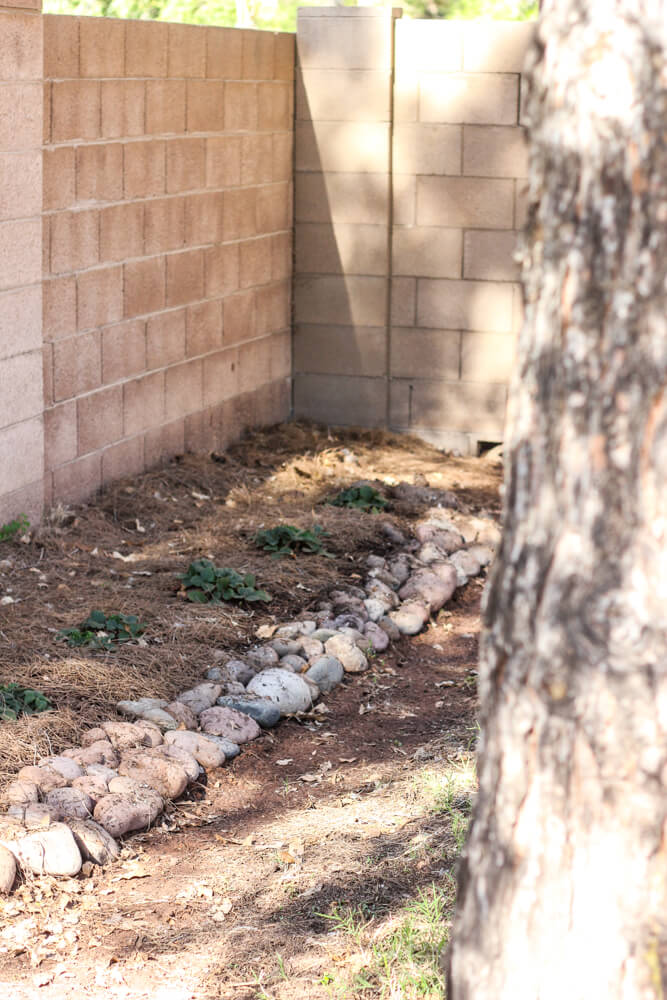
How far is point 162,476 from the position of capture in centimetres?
675

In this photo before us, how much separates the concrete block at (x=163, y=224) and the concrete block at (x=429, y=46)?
1.85 m

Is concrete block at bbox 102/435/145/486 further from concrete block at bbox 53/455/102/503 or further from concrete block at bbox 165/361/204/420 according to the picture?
concrete block at bbox 165/361/204/420

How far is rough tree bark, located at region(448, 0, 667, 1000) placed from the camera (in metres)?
1.63

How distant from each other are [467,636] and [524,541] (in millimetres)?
3604

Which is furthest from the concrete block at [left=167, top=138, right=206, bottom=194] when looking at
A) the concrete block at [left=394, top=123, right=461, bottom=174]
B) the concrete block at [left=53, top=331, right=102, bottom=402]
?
the concrete block at [left=394, top=123, right=461, bottom=174]

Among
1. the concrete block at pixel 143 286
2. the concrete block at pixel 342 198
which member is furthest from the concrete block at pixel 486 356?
the concrete block at pixel 143 286

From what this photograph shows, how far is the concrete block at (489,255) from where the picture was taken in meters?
7.79

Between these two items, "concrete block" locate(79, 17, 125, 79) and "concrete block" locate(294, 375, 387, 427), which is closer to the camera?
"concrete block" locate(79, 17, 125, 79)

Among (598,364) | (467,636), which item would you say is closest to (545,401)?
(598,364)

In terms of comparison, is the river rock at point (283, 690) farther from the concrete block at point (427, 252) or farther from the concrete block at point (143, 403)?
the concrete block at point (427, 252)

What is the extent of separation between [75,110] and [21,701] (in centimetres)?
297

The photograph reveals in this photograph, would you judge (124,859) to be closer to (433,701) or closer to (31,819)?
(31,819)

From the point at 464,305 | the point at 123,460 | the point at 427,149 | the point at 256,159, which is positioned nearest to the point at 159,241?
the point at 123,460

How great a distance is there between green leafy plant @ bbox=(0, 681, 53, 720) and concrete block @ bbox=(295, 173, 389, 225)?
187 inches
